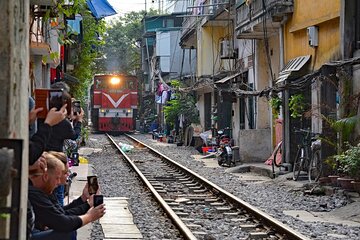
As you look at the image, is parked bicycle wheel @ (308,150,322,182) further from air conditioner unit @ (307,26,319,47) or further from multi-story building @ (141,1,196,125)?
multi-story building @ (141,1,196,125)

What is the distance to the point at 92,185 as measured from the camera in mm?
5730

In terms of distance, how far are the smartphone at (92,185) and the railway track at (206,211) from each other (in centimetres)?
364

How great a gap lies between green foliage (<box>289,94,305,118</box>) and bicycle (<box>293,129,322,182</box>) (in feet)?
3.62

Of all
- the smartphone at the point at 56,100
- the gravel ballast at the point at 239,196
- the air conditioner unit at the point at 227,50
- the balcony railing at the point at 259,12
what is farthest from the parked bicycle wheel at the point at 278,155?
the smartphone at the point at 56,100

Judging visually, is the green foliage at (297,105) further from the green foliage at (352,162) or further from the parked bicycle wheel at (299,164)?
the green foliage at (352,162)

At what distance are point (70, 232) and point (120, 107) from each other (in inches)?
1542

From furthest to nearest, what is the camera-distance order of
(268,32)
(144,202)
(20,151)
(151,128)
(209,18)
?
(151,128) → (209,18) → (268,32) → (144,202) → (20,151)

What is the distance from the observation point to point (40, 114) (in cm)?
505

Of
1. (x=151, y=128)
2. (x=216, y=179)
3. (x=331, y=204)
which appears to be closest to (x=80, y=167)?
(x=216, y=179)

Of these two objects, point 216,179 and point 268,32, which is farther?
point 268,32

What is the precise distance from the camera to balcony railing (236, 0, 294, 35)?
19859mm

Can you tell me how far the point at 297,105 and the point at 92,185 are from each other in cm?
1288

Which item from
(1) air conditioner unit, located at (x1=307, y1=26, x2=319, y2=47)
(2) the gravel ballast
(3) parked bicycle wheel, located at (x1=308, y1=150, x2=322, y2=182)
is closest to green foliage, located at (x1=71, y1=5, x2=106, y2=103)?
(2) the gravel ballast

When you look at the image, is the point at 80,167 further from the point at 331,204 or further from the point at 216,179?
the point at 331,204
